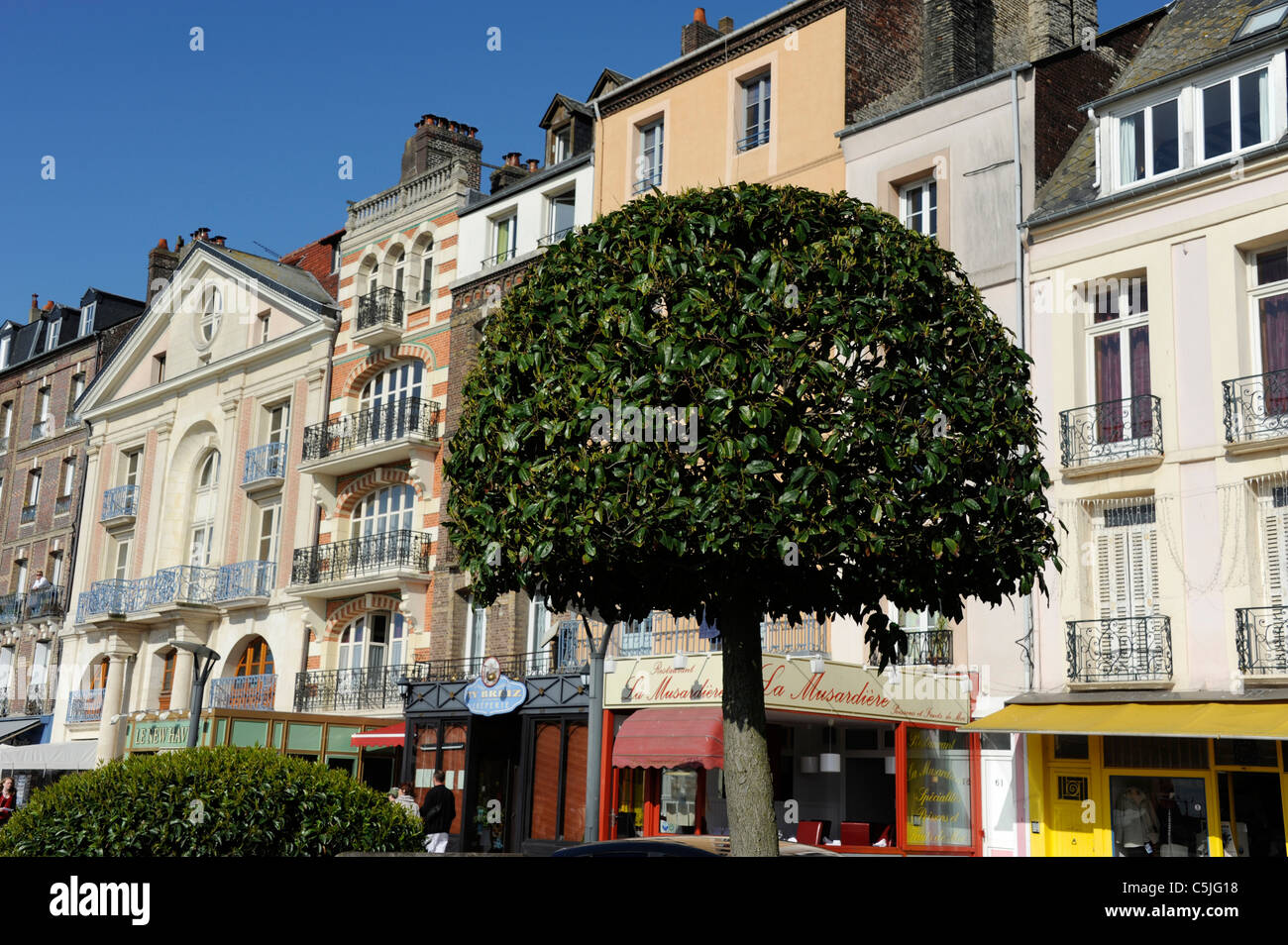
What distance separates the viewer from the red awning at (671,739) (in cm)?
1964

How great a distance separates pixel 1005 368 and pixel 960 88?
1254 cm

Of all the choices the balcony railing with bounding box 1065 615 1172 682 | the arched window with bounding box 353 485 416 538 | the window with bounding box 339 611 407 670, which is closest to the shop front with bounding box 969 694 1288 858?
the balcony railing with bounding box 1065 615 1172 682

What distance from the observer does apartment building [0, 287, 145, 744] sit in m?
39.4

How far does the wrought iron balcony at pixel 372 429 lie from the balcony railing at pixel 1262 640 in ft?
56.4

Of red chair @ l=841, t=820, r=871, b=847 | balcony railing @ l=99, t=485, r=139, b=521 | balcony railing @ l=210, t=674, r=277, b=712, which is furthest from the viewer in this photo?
balcony railing @ l=99, t=485, r=139, b=521

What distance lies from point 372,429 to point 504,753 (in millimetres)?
8652

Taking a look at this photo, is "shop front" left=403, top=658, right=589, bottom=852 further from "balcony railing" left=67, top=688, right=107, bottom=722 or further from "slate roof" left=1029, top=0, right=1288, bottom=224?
"balcony railing" left=67, top=688, right=107, bottom=722

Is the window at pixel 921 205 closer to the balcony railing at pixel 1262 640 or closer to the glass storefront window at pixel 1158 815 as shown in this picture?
the balcony railing at pixel 1262 640

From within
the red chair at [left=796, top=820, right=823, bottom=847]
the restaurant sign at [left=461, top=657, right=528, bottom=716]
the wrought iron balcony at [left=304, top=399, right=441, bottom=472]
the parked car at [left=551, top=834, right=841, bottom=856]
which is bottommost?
the red chair at [left=796, top=820, right=823, bottom=847]

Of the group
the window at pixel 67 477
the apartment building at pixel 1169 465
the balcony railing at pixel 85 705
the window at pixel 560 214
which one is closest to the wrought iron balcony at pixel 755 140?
the window at pixel 560 214

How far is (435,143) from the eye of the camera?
33.5 m

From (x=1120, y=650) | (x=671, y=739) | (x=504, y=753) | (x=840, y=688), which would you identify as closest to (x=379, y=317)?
(x=504, y=753)

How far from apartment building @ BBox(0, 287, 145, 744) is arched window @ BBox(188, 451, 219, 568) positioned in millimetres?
5993
